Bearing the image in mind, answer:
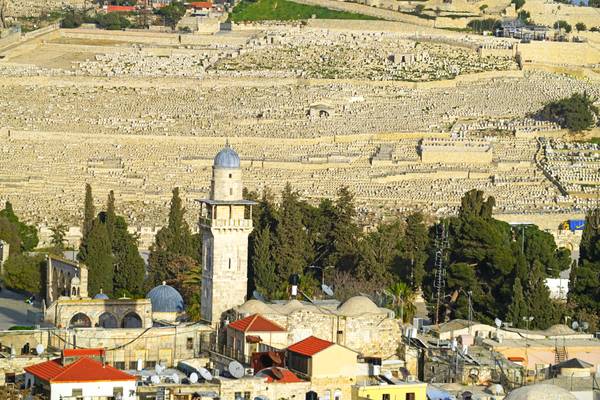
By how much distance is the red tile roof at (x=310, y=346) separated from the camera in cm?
4456

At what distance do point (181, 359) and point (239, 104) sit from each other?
53100 mm

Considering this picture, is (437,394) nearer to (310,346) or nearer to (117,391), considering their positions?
(310,346)

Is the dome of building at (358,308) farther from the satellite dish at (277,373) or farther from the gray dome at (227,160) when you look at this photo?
the satellite dish at (277,373)

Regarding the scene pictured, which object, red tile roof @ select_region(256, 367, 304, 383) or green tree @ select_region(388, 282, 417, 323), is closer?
red tile roof @ select_region(256, 367, 304, 383)

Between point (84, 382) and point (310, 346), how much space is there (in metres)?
4.46

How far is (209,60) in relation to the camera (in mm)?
→ 113250

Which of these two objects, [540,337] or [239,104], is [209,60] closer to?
[239,104]

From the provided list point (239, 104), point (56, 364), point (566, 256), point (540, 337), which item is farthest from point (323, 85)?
point (56, 364)

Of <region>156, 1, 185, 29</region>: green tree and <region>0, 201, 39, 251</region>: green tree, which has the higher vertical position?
<region>0, 201, 39, 251</region>: green tree

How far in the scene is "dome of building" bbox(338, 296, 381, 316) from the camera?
4900 centimetres

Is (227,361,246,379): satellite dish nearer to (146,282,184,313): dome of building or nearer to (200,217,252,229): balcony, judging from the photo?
(200,217,252,229): balcony

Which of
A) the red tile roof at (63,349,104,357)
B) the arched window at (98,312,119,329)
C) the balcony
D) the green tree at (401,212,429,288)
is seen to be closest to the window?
the red tile roof at (63,349,104,357)

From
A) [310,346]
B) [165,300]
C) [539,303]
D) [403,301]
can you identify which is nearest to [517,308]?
[539,303]

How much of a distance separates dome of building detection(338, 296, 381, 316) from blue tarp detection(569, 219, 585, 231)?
30386 mm
